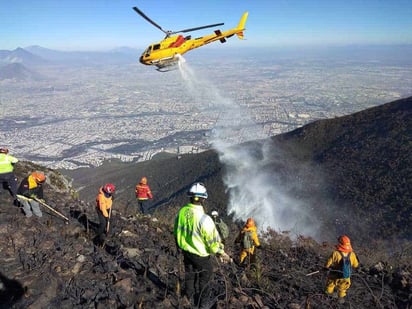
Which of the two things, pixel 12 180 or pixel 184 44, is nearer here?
pixel 12 180

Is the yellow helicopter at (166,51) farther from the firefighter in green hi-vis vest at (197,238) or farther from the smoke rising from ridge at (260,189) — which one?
the firefighter in green hi-vis vest at (197,238)

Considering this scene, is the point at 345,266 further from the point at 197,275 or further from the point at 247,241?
the point at 197,275

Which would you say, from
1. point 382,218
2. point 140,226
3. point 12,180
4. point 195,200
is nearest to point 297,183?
point 382,218

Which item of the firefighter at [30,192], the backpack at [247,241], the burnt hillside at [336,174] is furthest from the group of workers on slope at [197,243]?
the burnt hillside at [336,174]

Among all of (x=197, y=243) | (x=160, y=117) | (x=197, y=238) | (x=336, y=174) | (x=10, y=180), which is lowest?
(x=160, y=117)

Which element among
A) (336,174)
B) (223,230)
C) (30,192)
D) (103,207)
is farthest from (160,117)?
(223,230)

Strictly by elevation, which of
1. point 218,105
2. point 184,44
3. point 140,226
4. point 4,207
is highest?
point 184,44

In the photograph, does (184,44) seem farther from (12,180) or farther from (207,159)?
(207,159)

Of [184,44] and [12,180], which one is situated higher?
[184,44]
